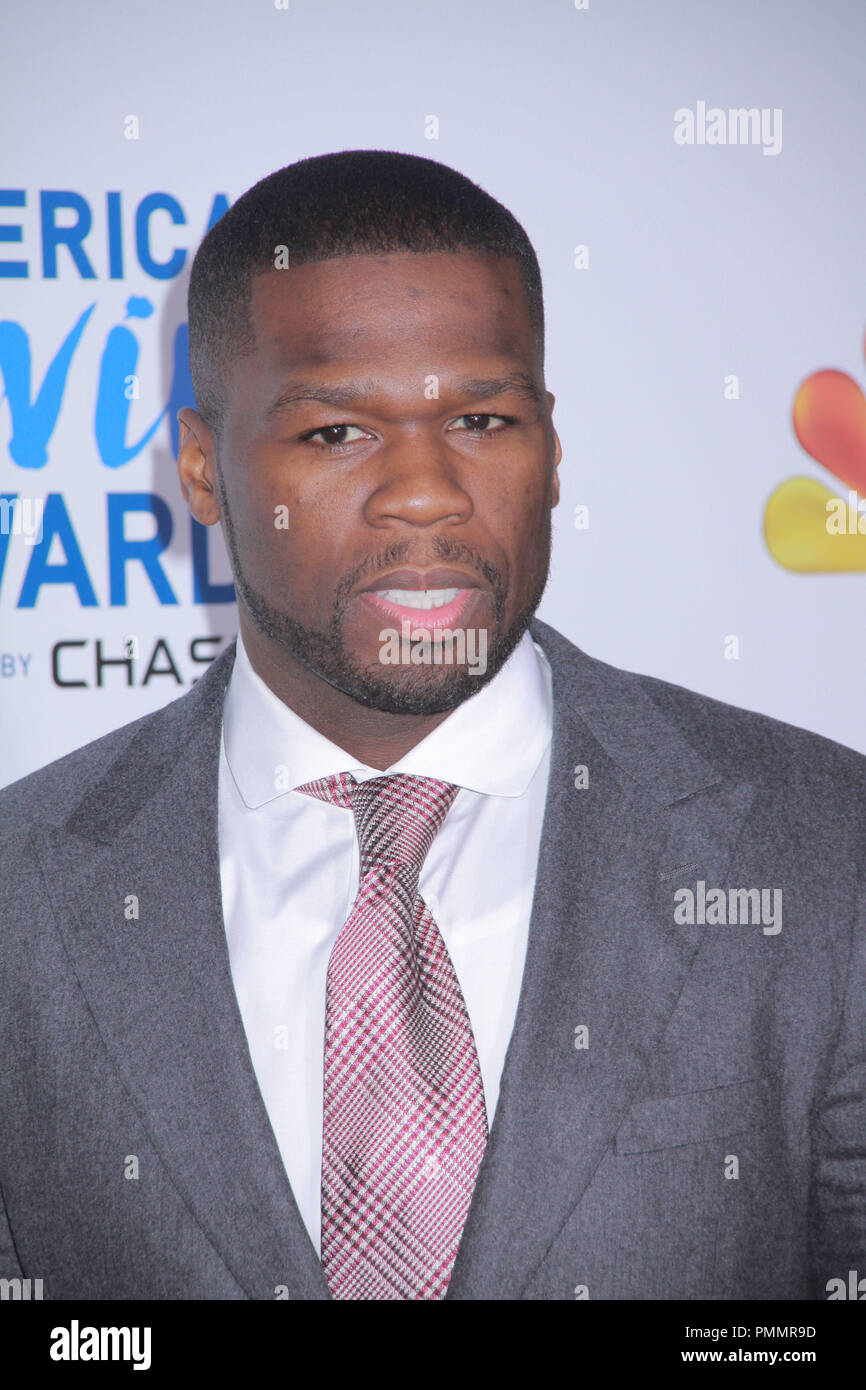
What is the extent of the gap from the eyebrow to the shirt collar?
1.33 ft

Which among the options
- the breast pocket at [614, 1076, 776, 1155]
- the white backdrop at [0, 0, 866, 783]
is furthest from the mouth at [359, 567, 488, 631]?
the white backdrop at [0, 0, 866, 783]

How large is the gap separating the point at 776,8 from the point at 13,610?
8.04 feet

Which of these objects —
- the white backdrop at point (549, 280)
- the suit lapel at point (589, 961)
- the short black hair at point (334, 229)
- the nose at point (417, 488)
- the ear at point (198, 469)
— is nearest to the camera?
the suit lapel at point (589, 961)

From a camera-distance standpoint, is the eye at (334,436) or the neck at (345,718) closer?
the eye at (334,436)

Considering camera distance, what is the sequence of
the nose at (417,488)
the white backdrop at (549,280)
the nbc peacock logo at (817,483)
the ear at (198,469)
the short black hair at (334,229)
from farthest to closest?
the nbc peacock logo at (817,483), the white backdrop at (549,280), the ear at (198,469), the short black hair at (334,229), the nose at (417,488)

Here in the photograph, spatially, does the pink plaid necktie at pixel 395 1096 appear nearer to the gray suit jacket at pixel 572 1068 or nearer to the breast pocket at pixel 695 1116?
the gray suit jacket at pixel 572 1068

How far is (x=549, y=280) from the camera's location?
3.21 meters

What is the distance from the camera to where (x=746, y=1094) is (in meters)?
1.70

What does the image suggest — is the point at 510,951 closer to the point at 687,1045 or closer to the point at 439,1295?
the point at 687,1045

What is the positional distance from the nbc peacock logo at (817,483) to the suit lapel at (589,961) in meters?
1.47

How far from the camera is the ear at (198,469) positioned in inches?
83.0

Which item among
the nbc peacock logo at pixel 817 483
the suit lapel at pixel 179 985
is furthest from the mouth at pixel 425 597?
the nbc peacock logo at pixel 817 483

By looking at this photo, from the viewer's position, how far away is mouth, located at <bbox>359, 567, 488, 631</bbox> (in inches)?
68.7
